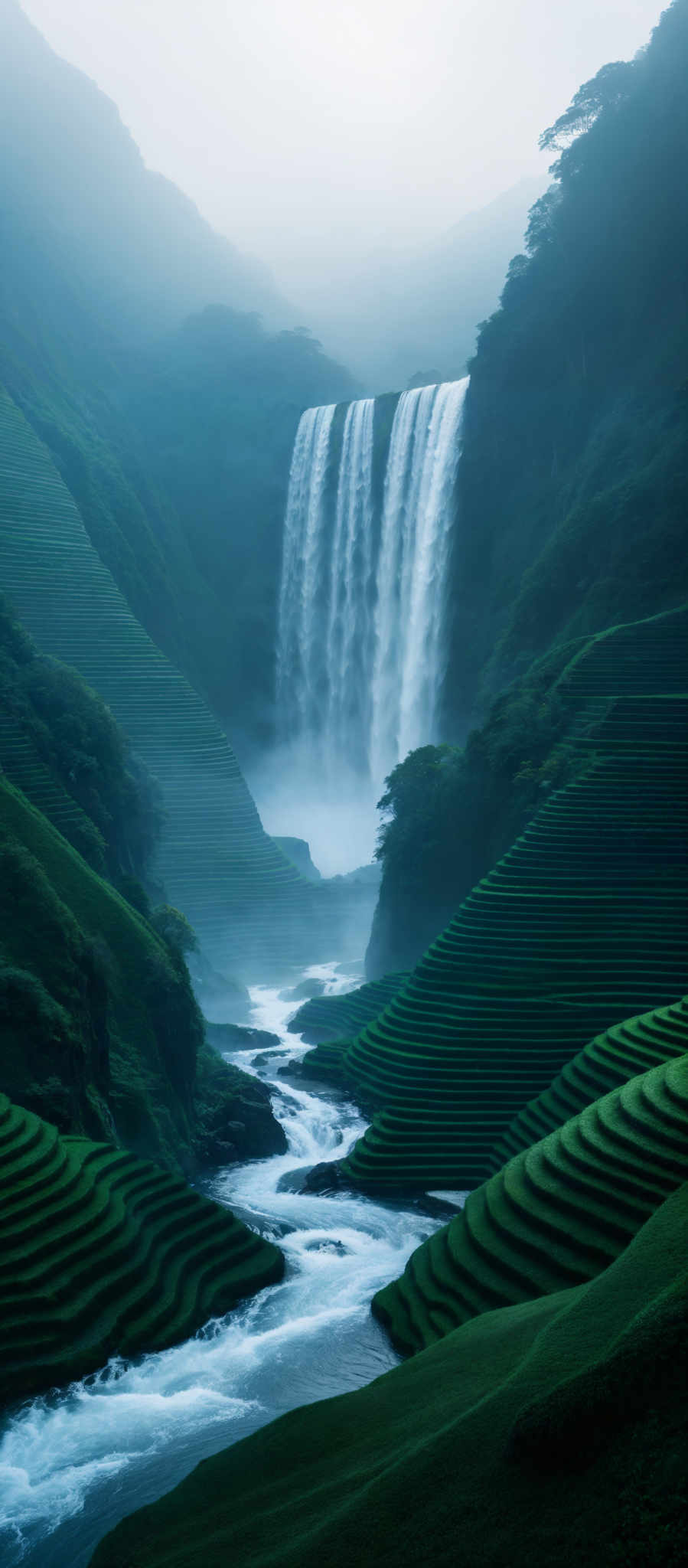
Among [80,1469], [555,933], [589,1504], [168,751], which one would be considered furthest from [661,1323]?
[168,751]

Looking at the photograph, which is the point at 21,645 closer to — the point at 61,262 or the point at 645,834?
the point at 645,834

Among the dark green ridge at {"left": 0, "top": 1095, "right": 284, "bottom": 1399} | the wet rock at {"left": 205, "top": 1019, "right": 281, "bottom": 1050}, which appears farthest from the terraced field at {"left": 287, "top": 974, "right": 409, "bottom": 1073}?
the dark green ridge at {"left": 0, "top": 1095, "right": 284, "bottom": 1399}

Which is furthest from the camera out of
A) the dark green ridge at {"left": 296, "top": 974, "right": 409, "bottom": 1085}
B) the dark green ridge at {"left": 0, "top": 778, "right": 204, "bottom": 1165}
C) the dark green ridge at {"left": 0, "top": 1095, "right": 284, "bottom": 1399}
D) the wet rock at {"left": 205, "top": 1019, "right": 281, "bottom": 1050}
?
the wet rock at {"left": 205, "top": 1019, "right": 281, "bottom": 1050}

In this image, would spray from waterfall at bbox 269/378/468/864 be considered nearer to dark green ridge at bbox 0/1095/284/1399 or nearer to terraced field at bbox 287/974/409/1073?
terraced field at bbox 287/974/409/1073

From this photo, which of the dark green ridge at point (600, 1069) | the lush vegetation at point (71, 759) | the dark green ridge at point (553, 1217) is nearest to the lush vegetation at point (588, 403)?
the lush vegetation at point (71, 759)

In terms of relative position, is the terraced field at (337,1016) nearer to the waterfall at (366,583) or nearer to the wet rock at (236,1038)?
the wet rock at (236,1038)

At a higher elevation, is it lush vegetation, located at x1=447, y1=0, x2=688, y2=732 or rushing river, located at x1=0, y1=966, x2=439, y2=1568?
lush vegetation, located at x1=447, y1=0, x2=688, y2=732

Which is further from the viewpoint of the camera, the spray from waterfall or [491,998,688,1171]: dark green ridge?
the spray from waterfall
